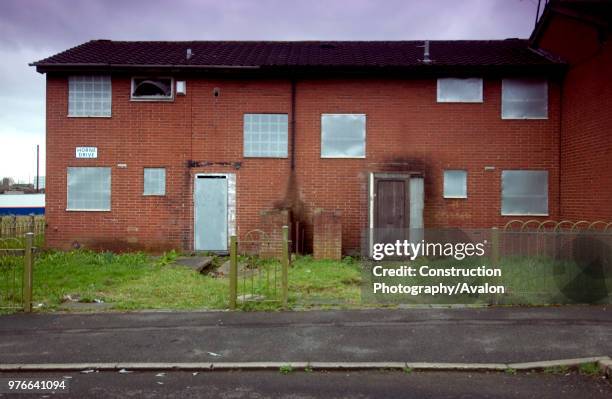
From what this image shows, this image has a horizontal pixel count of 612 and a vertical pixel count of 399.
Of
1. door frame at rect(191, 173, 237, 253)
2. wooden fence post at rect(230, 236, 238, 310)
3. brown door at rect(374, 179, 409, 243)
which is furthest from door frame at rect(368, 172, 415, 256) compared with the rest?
wooden fence post at rect(230, 236, 238, 310)

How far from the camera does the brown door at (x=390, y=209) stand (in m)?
16.1

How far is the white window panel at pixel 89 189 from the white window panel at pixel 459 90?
1079 centimetres

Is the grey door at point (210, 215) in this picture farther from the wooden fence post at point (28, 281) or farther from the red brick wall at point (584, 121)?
the red brick wall at point (584, 121)

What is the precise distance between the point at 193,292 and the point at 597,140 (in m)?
11.0

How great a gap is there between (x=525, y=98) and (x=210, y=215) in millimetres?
10469

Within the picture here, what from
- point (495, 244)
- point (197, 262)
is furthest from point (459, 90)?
point (197, 262)

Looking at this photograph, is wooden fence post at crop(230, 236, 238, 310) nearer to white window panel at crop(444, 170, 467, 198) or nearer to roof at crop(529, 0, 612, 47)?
white window panel at crop(444, 170, 467, 198)

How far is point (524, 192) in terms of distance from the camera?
1636cm

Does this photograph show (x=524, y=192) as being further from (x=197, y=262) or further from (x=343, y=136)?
(x=197, y=262)

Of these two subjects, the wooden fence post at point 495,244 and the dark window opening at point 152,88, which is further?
the dark window opening at point 152,88

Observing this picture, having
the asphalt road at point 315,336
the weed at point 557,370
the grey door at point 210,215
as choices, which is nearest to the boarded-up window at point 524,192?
the asphalt road at point 315,336

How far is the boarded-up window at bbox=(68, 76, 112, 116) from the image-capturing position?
16.8 m

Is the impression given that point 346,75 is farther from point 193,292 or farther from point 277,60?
point 193,292

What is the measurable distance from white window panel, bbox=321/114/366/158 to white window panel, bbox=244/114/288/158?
126cm
